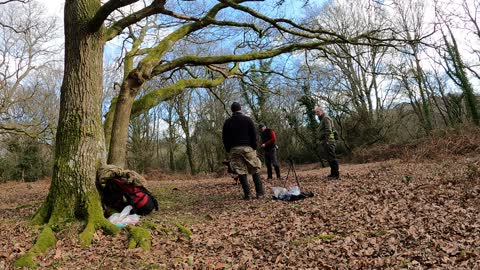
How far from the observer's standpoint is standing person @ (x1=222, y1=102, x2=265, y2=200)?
23.0 feet

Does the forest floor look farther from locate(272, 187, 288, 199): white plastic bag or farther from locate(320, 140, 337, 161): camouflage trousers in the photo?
locate(320, 140, 337, 161): camouflage trousers

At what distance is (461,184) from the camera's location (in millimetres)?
6324

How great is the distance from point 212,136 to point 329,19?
1172cm

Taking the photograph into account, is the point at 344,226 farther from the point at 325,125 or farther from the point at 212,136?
the point at 212,136

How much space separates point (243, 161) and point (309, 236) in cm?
270

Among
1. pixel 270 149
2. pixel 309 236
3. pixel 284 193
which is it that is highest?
pixel 270 149

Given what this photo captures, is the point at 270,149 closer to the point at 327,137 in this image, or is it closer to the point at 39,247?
the point at 327,137

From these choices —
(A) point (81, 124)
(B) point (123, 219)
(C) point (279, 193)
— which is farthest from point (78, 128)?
(C) point (279, 193)

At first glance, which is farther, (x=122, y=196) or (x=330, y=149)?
(x=330, y=149)

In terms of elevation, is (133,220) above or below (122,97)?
below

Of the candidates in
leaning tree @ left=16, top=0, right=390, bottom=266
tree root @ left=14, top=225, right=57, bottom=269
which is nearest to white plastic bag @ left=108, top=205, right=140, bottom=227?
leaning tree @ left=16, top=0, right=390, bottom=266

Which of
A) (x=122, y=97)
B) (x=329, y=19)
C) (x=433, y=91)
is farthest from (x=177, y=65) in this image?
(x=433, y=91)

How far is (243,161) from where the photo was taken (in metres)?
7.06

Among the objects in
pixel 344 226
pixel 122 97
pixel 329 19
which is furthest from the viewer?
pixel 329 19
